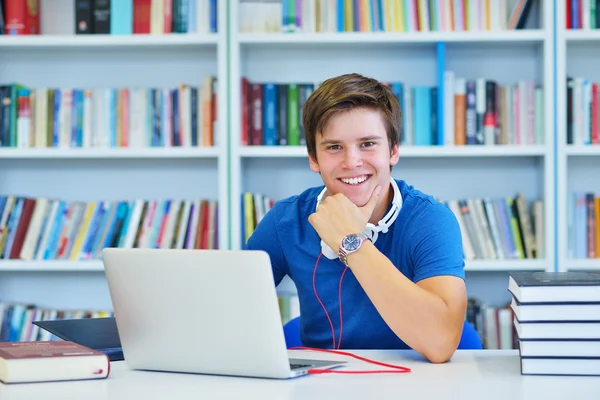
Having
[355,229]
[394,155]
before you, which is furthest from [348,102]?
[355,229]

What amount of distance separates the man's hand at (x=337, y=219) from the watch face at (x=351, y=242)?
15 millimetres

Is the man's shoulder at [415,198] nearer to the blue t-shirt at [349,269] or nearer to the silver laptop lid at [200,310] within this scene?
the blue t-shirt at [349,269]

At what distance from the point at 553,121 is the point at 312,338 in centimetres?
160

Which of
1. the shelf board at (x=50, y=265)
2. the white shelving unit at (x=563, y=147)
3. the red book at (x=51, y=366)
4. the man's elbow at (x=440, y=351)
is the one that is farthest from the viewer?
the shelf board at (x=50, y=265)

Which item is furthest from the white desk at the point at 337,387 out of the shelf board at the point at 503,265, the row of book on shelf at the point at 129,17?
the row of book on shelf at the point at 129,17

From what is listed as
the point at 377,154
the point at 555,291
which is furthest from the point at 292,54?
the point at 555,291

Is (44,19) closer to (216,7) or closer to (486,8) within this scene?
(216,7)

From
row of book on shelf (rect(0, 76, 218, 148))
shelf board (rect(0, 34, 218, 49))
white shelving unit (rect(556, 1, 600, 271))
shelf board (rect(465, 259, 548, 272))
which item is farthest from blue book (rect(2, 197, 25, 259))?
white shelving unit (rect(556, 1, 600, 271))

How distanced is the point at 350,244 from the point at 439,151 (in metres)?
1.55

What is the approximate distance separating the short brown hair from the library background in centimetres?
121

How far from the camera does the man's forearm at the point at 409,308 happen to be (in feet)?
4.68

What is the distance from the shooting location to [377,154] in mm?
1790

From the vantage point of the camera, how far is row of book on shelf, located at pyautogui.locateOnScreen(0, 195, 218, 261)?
3.13m

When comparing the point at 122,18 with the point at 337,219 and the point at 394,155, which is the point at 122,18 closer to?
the point at 394,155
